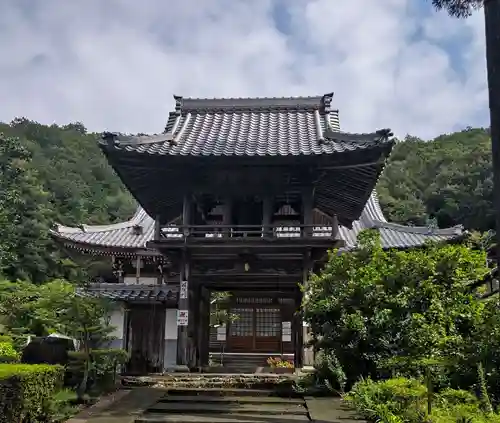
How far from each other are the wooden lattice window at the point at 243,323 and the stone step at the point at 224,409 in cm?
1446

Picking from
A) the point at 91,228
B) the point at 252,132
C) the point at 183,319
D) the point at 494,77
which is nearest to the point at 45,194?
the point at 91,228

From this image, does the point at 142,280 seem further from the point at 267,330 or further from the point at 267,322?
the point at 267,330

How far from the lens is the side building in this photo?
479 inches

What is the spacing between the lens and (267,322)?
23.0 m

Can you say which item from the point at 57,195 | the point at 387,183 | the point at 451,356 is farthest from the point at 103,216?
the point at 451,356

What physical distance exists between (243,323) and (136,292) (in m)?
7.77

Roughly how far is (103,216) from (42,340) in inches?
1871

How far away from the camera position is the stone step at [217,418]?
290 inches

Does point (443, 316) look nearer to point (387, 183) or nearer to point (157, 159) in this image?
point (157, 159)

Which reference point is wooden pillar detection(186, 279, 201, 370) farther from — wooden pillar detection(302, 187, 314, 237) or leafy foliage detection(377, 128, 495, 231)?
leafy foliage detection(377, 128, 495, 231)

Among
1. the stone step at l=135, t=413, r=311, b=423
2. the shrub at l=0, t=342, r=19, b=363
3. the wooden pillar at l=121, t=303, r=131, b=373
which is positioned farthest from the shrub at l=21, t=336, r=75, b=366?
the wooden pillar at l=121, t=303, r=131, b=373

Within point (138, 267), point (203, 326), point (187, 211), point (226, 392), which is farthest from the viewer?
point (138, 267)

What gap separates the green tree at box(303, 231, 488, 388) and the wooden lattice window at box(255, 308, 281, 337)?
13551 millimetres

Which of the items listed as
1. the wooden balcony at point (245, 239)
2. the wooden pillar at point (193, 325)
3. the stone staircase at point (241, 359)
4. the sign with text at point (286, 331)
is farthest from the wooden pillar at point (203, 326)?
the sign with text at point (286, 331)
